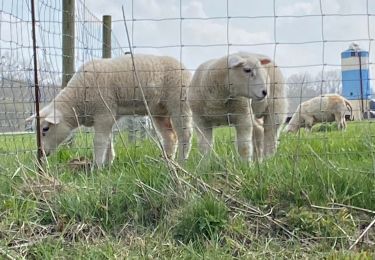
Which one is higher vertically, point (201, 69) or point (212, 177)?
point (201, 69)

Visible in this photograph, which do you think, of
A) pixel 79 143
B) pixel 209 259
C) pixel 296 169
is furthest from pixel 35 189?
pixel 79 143

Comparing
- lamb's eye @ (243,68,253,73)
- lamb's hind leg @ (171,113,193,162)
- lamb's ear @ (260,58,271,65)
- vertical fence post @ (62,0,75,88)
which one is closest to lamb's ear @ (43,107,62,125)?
vertical fence post @ (62,0,75,88)

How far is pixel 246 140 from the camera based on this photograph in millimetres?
6090

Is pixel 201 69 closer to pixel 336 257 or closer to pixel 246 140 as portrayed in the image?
pixel 246 140

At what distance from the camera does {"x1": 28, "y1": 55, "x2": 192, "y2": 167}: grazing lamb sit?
22.9 ft

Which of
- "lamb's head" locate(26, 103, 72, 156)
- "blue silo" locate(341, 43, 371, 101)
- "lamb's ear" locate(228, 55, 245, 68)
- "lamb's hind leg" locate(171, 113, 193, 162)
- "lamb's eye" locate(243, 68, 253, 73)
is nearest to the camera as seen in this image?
"blue silo" locate(341, 43, 371, 101)

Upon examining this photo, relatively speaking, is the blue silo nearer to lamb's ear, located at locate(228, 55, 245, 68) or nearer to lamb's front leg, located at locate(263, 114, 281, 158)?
lamb's front leg, located at locate(263, 114, 281, 158)

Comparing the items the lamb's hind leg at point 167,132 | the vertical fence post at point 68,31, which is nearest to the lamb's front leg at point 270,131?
the lamb's hind leg at point 167,132

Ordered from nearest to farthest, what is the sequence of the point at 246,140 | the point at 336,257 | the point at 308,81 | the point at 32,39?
the point at 336,257, the point at 308,81, the point at 32,39, the point at 246,140

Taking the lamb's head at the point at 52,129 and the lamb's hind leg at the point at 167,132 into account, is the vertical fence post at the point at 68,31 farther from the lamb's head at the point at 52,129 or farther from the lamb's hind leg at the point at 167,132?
the lamb's hind leg at the point at 167,132

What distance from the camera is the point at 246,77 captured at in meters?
6.07

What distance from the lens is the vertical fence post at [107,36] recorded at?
8.96 meters

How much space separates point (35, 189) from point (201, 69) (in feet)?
9.59

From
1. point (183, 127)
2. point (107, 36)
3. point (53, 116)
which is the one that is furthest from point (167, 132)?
point (107, 36)
